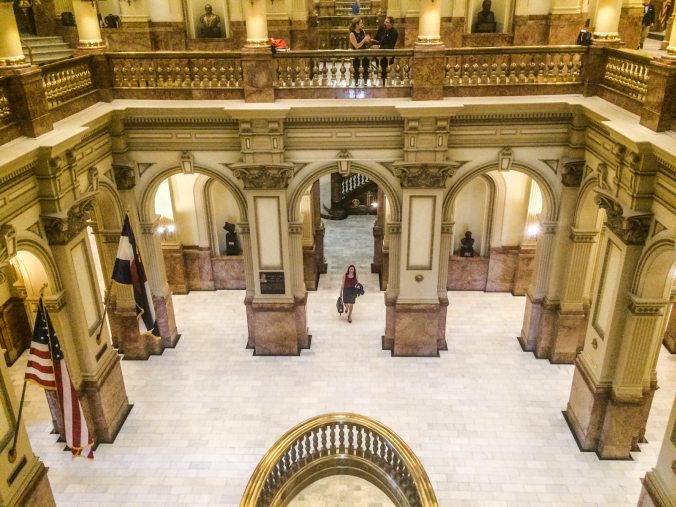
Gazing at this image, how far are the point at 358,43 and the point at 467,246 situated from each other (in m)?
5.78

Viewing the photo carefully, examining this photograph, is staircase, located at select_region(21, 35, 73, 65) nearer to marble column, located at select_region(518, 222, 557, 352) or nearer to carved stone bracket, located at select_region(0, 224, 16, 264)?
carved stone bracket, located at select_region(0, 224, 16, 264)

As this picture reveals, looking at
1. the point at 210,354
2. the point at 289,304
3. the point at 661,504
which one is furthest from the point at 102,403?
the point at 661,504

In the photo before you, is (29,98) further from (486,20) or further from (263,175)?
(486,20)

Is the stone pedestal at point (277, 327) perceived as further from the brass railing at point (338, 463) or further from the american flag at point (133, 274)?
the brass railing at point (338, 463)

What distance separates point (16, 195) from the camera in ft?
24.8

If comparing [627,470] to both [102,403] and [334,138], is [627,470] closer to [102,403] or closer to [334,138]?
[334,138]

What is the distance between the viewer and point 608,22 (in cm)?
955

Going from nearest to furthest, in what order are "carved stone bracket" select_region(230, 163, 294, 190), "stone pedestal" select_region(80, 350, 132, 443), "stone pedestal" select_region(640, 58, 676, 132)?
"stone pedestal" select_region(640, 58, 676, 132) < "stone pedestal" select_region(80, 350, 132, 443) < "carved stone bracket" select_region(230, 163, 294, 190)

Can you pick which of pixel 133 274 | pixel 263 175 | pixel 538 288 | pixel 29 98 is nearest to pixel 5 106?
pixel 29 98

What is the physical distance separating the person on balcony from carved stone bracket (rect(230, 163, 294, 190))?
6.91 feet

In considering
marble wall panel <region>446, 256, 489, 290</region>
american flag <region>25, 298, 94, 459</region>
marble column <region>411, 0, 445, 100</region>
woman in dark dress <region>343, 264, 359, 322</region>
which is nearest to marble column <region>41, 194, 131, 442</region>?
american flag <region>25, 298, 94, 459</region>

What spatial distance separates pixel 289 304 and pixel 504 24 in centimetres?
797

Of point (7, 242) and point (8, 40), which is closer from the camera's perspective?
point (7, 242)

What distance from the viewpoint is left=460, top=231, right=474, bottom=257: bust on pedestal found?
14048 mm
